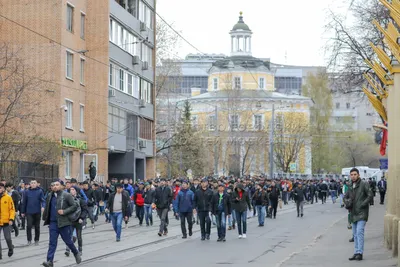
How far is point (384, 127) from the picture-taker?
27688 millimetres

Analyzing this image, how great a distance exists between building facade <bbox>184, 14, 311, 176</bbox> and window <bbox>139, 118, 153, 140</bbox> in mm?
14772

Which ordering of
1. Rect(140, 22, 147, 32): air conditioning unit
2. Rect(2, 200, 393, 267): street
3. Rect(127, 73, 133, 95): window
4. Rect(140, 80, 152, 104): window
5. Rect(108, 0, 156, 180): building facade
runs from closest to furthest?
Rect(2, 200, 393, 267): street → Rect(108, 0, 156, 180): building facade → Rect(127, 73, 133, 95): window → Rect(140, 22, 147, 32): air conditioning unit → Rect(140, 80, 152, 104): window

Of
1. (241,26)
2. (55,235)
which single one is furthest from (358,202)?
(241,26)

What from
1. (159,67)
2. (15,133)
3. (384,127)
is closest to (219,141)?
(159,67)

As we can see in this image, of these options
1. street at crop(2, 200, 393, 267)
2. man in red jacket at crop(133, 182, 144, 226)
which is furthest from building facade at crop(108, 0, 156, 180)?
street at crop(2, 200, 393, 267)

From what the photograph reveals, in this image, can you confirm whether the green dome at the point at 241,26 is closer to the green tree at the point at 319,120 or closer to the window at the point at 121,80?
the green tree at the point at 319,120

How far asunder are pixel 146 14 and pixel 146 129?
7.53 m

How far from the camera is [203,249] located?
2280cm

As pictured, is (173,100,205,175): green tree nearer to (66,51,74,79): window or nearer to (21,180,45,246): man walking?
(66,51,74,79): window

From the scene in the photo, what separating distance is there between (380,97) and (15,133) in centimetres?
1578

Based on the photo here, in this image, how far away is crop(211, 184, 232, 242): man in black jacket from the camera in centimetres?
2597

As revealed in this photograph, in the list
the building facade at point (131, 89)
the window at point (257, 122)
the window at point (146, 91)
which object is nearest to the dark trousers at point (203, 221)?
the building facade at point (131, 89)

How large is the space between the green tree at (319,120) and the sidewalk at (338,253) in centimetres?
6877

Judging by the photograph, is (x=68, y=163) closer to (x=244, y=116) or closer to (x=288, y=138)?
(x=244, y=116)
